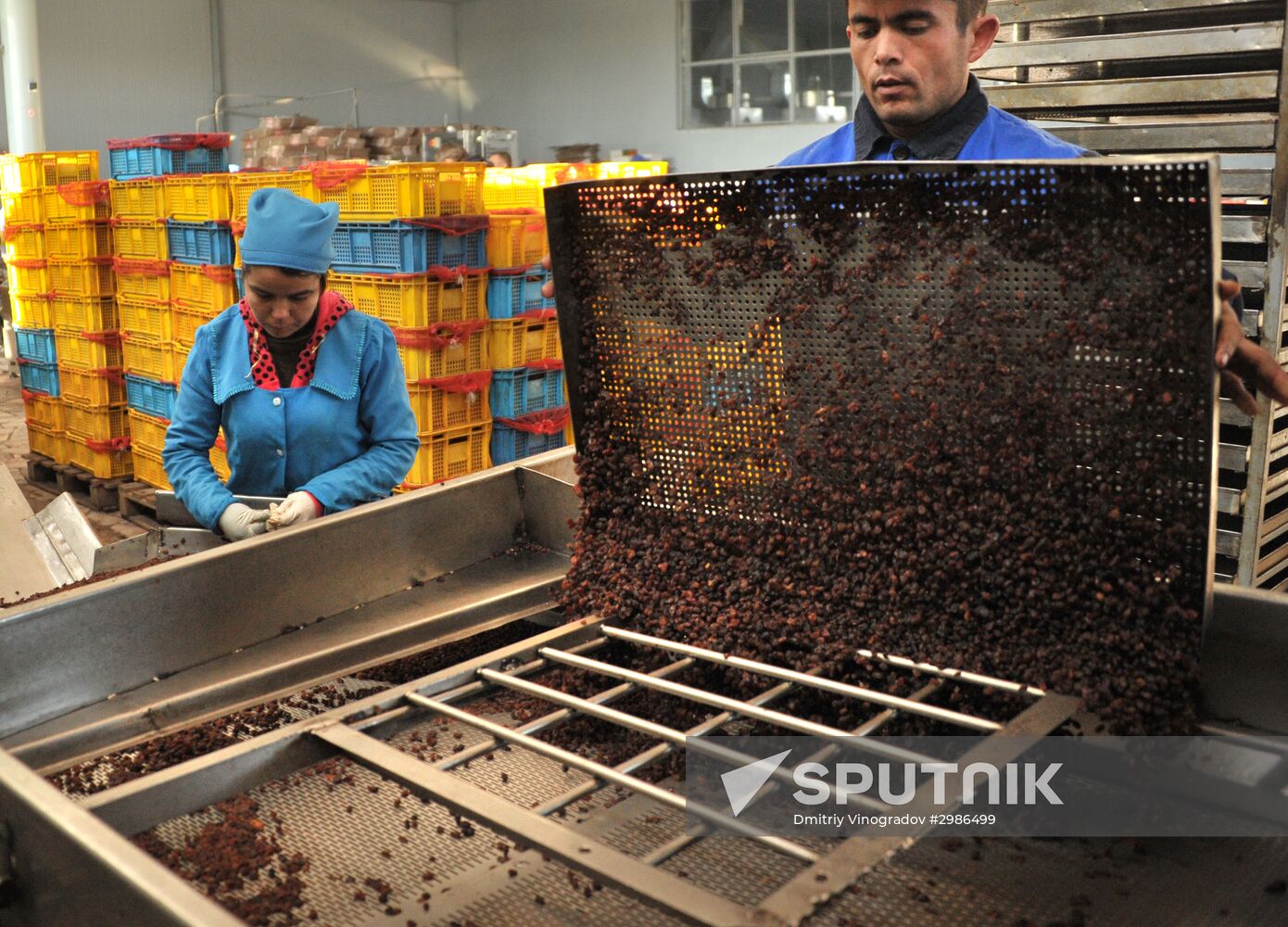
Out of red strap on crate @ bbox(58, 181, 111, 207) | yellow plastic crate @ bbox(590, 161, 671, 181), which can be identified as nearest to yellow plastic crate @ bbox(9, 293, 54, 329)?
red strap on crate @ bbox(58, 181, 111, 207)

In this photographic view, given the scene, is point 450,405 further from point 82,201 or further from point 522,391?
point 82,201

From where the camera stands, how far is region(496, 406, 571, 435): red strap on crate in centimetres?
588

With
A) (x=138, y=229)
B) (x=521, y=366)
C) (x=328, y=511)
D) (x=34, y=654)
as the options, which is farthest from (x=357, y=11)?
(x=34, y=654)

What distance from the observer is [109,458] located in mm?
6973

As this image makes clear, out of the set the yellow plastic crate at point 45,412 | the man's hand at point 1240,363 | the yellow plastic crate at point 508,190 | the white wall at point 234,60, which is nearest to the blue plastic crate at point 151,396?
the yellow plastic crate at point 45,412

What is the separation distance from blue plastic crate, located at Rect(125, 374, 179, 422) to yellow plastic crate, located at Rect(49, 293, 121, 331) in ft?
1.35

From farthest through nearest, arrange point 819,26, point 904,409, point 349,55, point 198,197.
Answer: point 349,55 < point 819,26 < point 198,197 < point 904,409

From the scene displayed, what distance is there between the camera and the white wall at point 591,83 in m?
12.4

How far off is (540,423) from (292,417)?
3.04m

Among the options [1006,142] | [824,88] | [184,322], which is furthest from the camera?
[824,88]

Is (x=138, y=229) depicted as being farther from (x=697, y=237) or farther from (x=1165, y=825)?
(x=1165, y=825)

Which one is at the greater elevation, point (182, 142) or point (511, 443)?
point (182, 142)

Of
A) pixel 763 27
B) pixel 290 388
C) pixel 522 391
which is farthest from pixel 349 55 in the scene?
pixel 290 388

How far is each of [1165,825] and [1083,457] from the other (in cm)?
48
